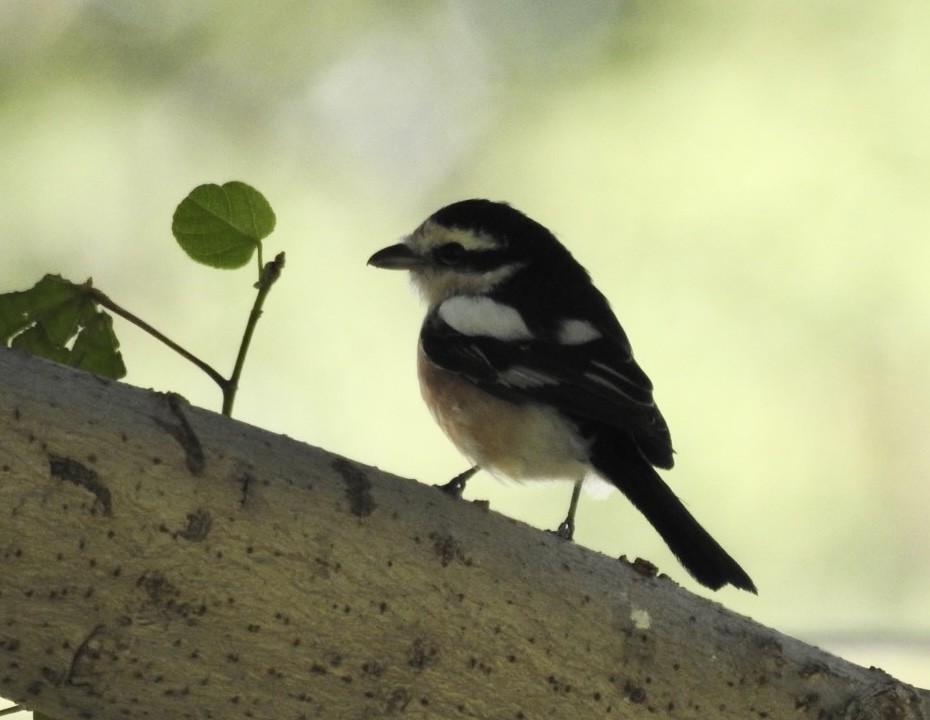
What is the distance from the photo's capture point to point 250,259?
312 cm

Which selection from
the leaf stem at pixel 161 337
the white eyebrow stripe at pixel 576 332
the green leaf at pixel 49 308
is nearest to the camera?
the leaf stem at pixel 161 337

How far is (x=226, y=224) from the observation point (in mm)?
3057

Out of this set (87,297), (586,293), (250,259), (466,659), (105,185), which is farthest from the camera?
(105,185)

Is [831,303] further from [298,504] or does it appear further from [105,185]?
[298,504]

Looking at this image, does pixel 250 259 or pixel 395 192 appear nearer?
pixel 250 259

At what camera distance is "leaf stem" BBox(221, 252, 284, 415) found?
2678 mm

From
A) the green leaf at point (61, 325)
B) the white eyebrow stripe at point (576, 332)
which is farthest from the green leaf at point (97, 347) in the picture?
the white eyebrow stripe at point (576, 332)

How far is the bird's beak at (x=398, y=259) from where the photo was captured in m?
4.94

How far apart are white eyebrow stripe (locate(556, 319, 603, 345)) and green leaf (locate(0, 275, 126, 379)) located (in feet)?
5.26

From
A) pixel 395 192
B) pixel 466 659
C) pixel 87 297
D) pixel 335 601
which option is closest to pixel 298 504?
pixel 335 601

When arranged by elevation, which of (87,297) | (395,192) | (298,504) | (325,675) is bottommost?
(325,675)

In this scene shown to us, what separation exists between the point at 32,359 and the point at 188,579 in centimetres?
48

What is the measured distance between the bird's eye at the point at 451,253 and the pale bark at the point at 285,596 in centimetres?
225

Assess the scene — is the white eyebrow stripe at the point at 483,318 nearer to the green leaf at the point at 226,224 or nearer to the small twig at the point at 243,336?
the green leaf at the point at 226,224
